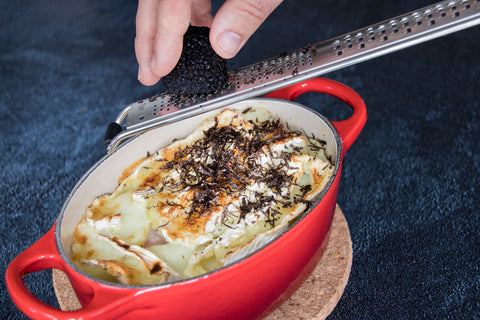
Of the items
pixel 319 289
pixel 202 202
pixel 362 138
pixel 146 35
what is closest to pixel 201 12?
pixel 146 35

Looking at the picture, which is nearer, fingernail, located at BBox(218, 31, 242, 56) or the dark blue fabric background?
fingernail, located at BBox(218, 31, 242, 56)

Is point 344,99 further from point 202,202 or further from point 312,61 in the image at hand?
point 202,202

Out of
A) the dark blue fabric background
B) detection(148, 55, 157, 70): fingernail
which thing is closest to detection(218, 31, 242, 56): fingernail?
detection(148, 55, 157, 70): fingernail

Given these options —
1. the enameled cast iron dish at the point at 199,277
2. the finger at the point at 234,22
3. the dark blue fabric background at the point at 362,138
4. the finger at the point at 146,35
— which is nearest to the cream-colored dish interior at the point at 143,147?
the enameled cast iron dish at the point at 199,277

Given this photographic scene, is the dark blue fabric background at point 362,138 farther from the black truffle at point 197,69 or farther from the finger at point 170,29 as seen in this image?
the finger at point 170,29

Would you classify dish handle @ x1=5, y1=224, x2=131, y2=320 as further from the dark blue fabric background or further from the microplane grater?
the dark blue fabric background

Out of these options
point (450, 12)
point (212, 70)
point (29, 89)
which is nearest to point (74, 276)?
point (212, 70)
